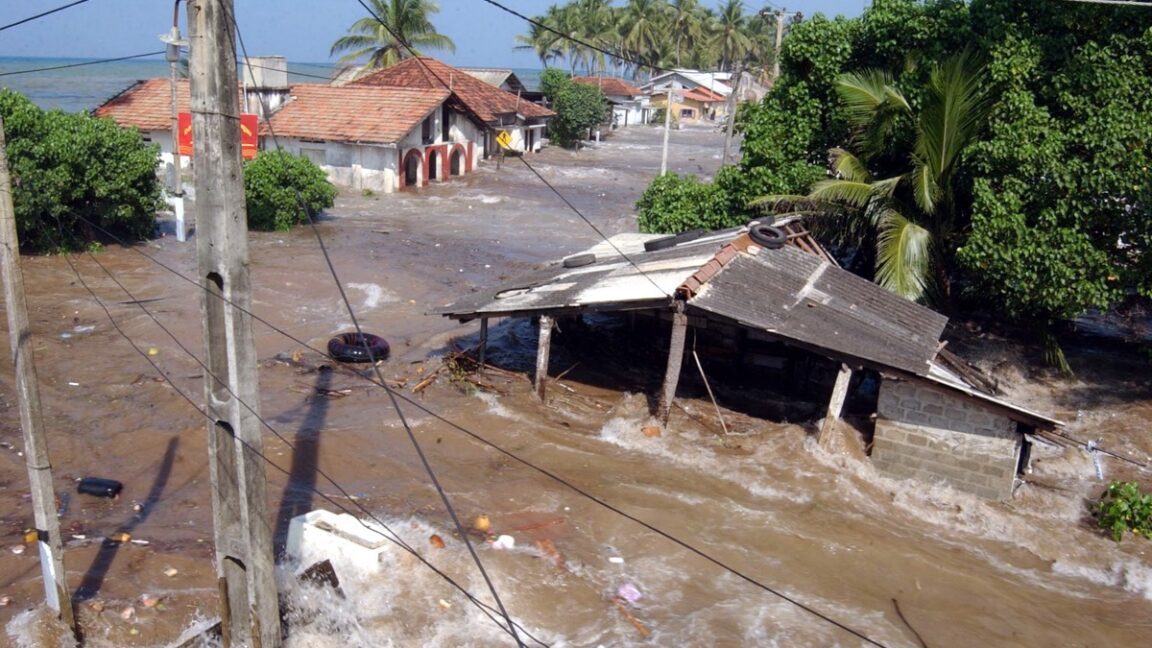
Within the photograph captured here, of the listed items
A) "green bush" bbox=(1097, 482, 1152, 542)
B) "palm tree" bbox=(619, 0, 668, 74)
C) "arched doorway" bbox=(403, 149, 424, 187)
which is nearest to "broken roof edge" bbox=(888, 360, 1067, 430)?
"green bush" bbox=(1097, 482, 1152, 542)

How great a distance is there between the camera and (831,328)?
12.2 metres

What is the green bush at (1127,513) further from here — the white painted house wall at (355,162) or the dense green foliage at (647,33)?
the dense green foliage at (647,33)

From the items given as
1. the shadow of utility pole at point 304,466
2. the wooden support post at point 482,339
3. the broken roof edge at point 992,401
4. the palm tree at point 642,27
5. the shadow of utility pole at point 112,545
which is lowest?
the shadow of utility pole at point 112,545

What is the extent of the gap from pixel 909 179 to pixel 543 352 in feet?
23.7

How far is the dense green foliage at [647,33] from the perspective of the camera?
75.1m

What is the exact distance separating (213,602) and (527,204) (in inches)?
1052

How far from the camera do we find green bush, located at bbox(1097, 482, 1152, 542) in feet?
36.2

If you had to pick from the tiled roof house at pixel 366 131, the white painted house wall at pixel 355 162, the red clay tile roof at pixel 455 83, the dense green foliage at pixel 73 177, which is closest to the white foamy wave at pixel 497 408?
the dense green foliage at pixel 73 177

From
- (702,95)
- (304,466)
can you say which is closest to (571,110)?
(702,95)

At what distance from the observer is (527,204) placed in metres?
34.4

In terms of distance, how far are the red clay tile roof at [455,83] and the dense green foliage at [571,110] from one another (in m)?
6.81

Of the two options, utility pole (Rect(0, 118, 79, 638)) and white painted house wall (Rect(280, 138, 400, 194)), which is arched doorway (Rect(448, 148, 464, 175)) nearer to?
white painted house wall (Rect(280, 138, 400, 194))

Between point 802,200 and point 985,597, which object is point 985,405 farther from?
point 802,200

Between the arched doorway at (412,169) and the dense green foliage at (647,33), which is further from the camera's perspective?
the dense green foliage at (647,33)
